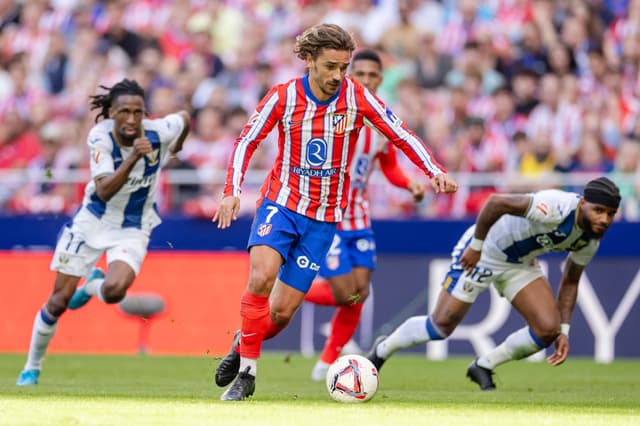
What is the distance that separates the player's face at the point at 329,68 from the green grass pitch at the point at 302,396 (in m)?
2.10

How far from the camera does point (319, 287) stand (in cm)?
1176

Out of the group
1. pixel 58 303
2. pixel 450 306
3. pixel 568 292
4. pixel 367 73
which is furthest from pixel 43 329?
pixel 568 292

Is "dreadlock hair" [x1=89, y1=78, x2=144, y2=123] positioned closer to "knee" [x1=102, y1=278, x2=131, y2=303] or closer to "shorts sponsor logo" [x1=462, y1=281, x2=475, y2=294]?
"knee" [x1=102, y1=278, x2=131, y2=303]

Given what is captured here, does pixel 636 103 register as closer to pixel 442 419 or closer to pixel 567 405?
pixel 567 405

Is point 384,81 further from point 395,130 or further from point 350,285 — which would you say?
point 395,130

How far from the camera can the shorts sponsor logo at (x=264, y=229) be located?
8281mm

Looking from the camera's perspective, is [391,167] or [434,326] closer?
[434,326]

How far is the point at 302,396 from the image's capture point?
8883mm

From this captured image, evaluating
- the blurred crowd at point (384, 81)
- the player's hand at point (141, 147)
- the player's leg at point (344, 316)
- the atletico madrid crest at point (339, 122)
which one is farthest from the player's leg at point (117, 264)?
the blurred crowd at point (384, 81)

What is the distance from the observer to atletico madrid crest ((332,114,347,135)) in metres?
8.45

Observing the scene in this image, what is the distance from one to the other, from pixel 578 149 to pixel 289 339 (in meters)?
4.32

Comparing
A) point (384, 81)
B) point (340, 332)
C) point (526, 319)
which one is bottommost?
point (340, 332)

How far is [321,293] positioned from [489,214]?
2912 millimetres

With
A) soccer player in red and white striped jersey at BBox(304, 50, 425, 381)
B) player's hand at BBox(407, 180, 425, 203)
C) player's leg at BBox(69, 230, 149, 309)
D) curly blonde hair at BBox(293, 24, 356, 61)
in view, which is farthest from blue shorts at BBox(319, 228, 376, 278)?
curly blonde hair at BBox(293, 24, 356, 61)
